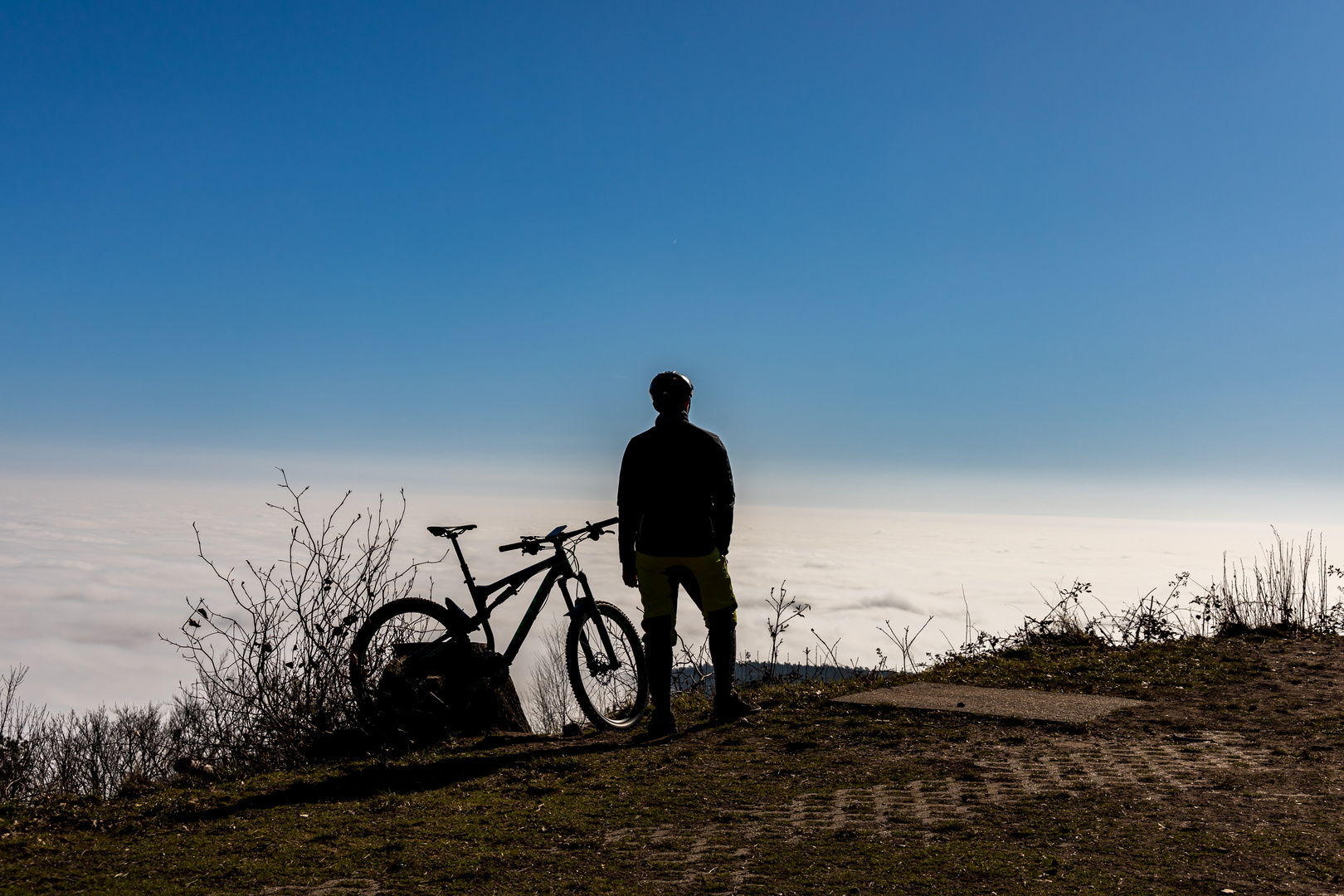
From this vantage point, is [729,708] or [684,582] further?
[729,708]

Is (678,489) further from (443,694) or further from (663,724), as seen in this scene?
(443,694)

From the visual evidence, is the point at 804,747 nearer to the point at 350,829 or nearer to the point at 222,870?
the point at 350,829

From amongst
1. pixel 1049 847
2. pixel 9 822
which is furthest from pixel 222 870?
pixel 1049 847

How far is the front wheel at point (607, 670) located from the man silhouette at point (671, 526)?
44 centimetres

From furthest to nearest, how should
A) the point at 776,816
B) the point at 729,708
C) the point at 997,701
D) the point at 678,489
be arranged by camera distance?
the point at 997,701
the point at 729,708
the point at 678,489
the point at 776,816

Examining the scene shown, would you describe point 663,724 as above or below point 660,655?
below

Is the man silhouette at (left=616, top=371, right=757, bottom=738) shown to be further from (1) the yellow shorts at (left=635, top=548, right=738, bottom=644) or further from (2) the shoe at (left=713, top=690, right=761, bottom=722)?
(2) the shoe at (left=713, top=690, right=761, bottom=722)

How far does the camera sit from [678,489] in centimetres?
654

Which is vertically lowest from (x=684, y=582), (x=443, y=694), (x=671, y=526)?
(x=443, y=694)

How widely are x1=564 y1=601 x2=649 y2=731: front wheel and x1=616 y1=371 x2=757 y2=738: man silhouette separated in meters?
0.44

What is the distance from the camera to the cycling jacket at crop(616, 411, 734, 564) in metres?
6.53

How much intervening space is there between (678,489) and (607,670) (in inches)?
63.8

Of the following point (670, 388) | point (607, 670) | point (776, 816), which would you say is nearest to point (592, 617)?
point (607, 670)

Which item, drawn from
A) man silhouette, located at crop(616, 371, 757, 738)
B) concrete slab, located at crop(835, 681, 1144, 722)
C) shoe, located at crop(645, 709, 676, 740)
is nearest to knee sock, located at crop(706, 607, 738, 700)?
man silhouette, located at crop(616, 371, 757, 738)
